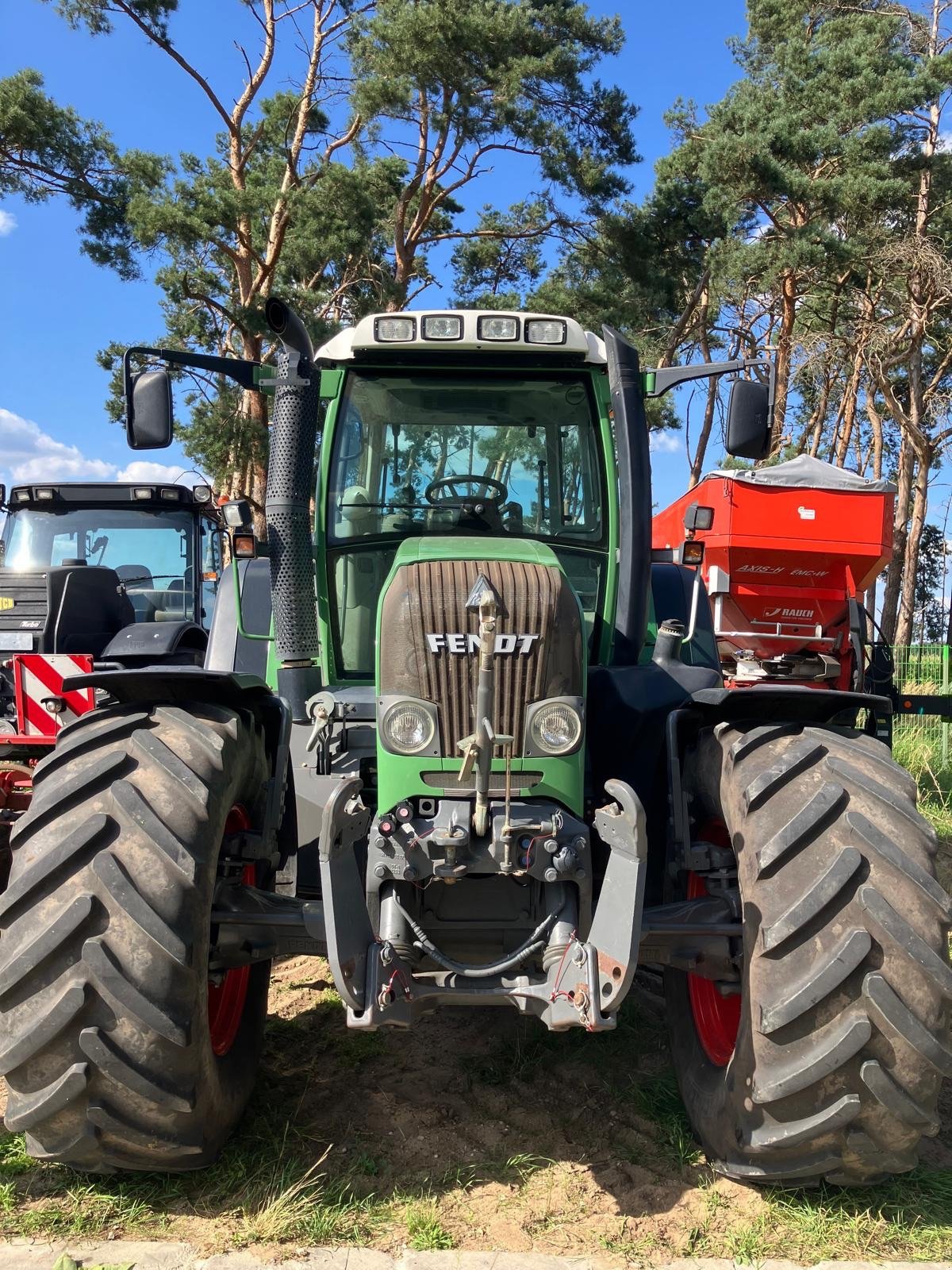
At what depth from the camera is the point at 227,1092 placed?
10.0 ft

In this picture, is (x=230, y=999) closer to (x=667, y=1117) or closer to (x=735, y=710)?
(x=667, y=1117)

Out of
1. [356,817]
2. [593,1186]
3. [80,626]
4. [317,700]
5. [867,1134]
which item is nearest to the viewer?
[867,1134]

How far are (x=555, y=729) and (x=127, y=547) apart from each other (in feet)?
24.7

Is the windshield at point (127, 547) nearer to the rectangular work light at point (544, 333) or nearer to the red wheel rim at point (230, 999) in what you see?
the red wheel rim at point (230, 999)

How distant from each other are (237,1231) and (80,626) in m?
5.77

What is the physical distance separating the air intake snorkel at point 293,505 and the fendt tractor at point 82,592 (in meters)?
1.35

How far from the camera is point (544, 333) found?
145 inches

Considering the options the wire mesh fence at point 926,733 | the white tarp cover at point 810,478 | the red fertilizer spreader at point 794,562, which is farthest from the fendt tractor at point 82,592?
the wire mesh fence at point 926,733

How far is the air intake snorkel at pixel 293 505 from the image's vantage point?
3.56 metres

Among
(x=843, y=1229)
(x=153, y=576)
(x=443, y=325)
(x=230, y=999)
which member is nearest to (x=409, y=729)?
(x=230, y=999)

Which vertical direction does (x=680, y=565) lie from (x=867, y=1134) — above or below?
above

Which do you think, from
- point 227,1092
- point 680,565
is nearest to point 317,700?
point 227,1092

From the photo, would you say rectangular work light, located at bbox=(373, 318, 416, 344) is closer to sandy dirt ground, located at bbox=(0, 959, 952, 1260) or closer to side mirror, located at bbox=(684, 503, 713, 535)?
side mirror, located at bbox=(684, 503, 713, 535)

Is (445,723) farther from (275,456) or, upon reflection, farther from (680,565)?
(680,565)
